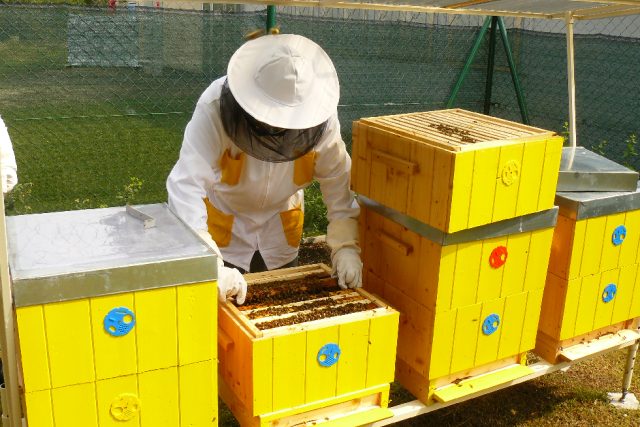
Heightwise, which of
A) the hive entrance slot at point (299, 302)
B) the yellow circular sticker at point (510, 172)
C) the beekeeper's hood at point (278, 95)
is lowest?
the hive entrance slot at point (299, 302)

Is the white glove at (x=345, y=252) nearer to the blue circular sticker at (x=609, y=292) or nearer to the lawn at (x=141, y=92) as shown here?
the blue circular sticker at (x=609, y=292)

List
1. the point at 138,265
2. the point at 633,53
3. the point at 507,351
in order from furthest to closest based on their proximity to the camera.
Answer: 1. the point at 633,53
2. the point at 507,351
3. the point at 138,265

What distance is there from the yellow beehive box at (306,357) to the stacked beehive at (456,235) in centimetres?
22

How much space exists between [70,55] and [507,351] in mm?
4984

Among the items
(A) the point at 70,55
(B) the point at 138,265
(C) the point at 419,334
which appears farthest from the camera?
(A) the point at 70,55

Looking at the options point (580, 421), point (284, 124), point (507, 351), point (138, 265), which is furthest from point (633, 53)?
point (138, 265)

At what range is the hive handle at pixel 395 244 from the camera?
7.64 feet

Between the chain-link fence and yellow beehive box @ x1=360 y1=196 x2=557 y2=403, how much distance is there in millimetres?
3598

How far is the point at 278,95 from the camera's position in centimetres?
221

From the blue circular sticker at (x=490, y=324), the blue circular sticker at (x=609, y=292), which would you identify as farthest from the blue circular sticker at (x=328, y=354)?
the blue circular sticker at (x=609, y=292)

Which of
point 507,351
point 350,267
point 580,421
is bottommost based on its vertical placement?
point 580,421

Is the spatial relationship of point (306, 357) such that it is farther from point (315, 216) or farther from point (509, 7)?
point (315, 216)

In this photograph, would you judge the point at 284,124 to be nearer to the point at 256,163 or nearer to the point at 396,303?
the point at 256,163

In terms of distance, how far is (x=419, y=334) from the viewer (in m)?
2.32
